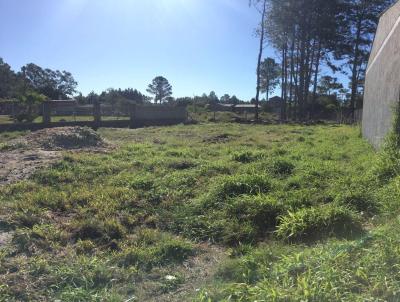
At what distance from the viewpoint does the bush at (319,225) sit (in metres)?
5.20

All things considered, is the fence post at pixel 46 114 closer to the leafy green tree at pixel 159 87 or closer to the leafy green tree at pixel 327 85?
the leafy green tree at pixel 327 85

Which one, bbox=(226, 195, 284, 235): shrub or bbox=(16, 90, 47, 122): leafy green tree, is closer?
bbox=(226, 195, 284, 235): shrub

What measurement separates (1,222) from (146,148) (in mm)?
8383

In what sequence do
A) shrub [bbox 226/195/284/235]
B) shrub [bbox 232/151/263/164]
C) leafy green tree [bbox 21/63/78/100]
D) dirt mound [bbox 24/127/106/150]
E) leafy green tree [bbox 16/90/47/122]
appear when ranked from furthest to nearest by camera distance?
1. leafy green tree [bbox 21/63/78/100]
2. leafy green tree [bbox 16/90/47/122]
3. dirt mound [bbox 24/127/106/150]
4. shrub [bbox 232/151/263/164]
5. shrub [bbox 226/195/284/235]

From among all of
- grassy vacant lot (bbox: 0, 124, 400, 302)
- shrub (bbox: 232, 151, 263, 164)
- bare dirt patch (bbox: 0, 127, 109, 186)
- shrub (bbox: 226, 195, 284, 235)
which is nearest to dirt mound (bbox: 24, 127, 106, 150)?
bare dirt patch (bbox: 0, 127, 109, 186)

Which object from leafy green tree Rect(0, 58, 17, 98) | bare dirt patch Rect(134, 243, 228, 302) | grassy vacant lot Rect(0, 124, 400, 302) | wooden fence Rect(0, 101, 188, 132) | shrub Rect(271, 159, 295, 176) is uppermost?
leafy green tree Rect(0, 58, 17, 98)

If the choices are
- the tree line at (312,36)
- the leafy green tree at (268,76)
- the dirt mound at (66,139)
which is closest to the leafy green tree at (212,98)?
the leafy green tree at (268,76)

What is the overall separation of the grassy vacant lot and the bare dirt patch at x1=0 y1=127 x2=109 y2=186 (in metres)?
0.77

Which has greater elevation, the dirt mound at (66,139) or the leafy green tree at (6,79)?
the leafy green tree at (6,79)

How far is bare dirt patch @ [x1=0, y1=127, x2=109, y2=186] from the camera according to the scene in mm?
9906

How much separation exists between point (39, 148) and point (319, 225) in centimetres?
1051

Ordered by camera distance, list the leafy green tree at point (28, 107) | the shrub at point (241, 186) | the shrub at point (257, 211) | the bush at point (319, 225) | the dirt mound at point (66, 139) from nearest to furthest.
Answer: the bush at point (319, 225)
the shrub at point (257, 211)
the shrub at point (241, 186)
the dirt mound at point (66, 139)
the leafy green tree at point (28, 107)

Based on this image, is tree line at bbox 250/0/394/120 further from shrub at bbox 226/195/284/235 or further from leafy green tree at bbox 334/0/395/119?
shrub at bbox 226/195/284/235

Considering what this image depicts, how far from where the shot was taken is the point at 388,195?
6.24m
